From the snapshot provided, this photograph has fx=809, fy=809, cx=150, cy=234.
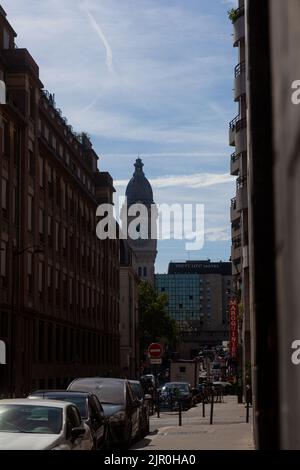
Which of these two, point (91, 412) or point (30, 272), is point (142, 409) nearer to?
point (91, 412)

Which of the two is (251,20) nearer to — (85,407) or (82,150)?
(85,407)

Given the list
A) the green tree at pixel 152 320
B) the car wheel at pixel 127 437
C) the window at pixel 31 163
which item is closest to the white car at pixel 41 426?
the car wheel at pixel 127 437

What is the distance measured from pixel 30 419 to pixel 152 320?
11341 centimetres

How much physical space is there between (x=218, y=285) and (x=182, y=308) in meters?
10.8

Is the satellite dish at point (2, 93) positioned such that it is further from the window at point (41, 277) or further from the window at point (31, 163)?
the window at point (41, 277)

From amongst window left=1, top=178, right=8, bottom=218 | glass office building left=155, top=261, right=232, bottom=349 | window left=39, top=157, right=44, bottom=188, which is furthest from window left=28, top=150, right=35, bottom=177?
glass office building left=155, top=261, right=232, bottom=349

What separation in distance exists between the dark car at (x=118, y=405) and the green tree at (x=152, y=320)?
338 ft

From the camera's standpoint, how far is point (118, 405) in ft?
58.7

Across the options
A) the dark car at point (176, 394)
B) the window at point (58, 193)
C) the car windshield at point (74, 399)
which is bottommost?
the dark car at point (176, 394)

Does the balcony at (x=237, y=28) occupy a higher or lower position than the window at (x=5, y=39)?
lower

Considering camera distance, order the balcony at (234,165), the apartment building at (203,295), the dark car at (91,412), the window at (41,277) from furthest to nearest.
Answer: the apartment building at (203,295) < the balcony at (234,165) < the window at (41,277) < the dark car at (91,412)

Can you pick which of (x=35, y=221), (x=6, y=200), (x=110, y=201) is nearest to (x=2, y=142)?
(x=6, y=200)

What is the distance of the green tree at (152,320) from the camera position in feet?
402

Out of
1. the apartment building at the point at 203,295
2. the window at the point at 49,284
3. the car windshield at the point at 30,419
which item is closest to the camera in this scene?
the car windshield at the point at 30,419
